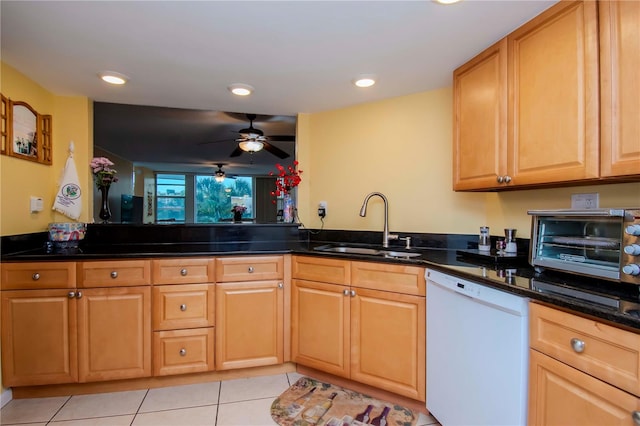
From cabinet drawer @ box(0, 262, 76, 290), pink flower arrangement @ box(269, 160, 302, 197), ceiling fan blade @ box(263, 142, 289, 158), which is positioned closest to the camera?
cabinet drawer @ box(0, 262, 76, 290)

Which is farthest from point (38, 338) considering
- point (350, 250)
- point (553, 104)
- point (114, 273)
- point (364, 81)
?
point (553, 104)

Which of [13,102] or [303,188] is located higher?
[13,102]

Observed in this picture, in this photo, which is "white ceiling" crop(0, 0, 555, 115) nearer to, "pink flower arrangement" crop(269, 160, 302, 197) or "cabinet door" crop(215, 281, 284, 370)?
"pink flower arrangement" crop(269, 160, 302, 197)

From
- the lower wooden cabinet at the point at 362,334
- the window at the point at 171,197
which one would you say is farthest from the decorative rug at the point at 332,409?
the window at the point at 171,197

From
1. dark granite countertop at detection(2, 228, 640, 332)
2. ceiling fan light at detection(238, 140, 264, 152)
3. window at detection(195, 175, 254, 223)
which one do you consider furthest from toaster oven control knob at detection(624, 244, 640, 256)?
window at detection(195, 175, 254, 223)

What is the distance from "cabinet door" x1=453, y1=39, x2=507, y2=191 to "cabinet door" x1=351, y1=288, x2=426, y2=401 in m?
A: 0.79

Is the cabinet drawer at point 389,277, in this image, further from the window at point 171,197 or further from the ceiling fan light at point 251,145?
the window at point 171,197

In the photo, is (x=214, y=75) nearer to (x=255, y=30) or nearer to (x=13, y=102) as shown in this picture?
(x=255, y=30)

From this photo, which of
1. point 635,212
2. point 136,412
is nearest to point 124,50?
point 136,412

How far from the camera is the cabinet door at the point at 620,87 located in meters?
1.12

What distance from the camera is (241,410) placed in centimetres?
185

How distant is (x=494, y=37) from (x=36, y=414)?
10.6ft

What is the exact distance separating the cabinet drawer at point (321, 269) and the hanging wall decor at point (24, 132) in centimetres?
188

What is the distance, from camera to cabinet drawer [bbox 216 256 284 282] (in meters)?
2.12
